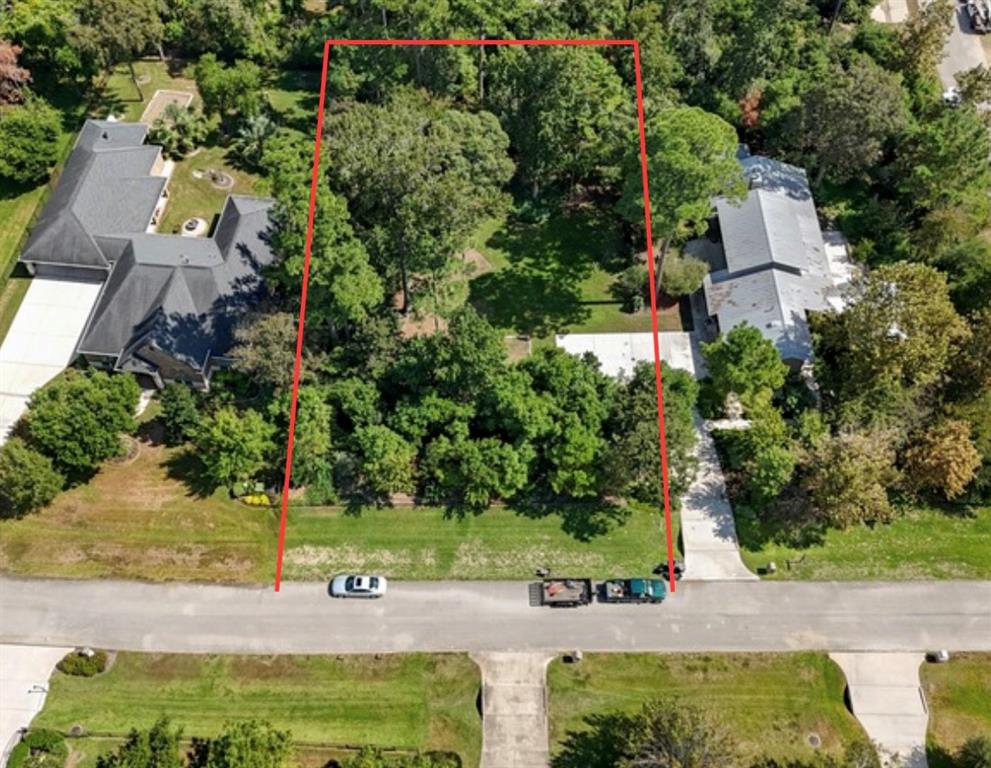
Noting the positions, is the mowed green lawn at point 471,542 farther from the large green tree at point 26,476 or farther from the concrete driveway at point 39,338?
the concrete driveway at point 39,338

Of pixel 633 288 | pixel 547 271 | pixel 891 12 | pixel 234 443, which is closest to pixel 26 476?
pixel 234 443

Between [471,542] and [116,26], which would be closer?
[471,542]

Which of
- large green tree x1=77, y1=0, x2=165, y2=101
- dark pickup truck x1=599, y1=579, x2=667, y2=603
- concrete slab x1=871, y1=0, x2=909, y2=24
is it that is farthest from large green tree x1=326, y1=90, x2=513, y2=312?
concrete slab x1=871, y1=0, x2=909, y2=24

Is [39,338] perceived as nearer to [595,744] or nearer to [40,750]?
[40,750]

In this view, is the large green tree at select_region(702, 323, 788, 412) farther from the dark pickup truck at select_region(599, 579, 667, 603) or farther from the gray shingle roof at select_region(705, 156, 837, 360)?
the dark pickup truck at select_region(599, 579, 667, 603)

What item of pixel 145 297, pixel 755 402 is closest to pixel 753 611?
pixel 755 402

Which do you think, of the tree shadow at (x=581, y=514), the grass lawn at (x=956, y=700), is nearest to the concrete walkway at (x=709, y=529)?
the tree shadow at (x=581, y=514)
